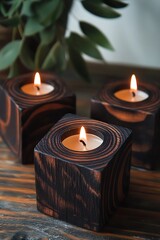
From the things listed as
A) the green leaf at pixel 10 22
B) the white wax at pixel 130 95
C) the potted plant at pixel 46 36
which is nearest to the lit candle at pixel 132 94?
the white wax at pixel 130 95

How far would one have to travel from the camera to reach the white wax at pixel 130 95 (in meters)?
0.90

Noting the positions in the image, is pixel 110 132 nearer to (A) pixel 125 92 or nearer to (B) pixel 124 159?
(B) pixel 124 159

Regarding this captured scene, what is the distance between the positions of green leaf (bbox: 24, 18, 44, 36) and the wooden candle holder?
0.52 feet

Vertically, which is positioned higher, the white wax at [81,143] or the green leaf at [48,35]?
the green leaf at [48,35]

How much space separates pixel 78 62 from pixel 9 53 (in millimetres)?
128

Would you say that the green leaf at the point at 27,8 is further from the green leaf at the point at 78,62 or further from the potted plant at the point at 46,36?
the green leaf at the point at 78,62

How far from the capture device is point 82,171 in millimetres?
710

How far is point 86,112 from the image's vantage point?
3.32 ft

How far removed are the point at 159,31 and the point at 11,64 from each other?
31 cm

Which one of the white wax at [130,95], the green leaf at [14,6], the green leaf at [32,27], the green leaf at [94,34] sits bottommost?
the white wax at [130,95]

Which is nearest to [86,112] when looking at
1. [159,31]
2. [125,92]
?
[125,92]

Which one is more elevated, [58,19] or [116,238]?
[58,19]

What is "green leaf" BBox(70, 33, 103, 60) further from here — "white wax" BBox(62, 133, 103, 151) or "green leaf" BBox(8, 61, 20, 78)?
"white wax" BBox(62, 133, 103, 151)

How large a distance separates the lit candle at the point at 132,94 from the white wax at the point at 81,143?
0.12 metres
